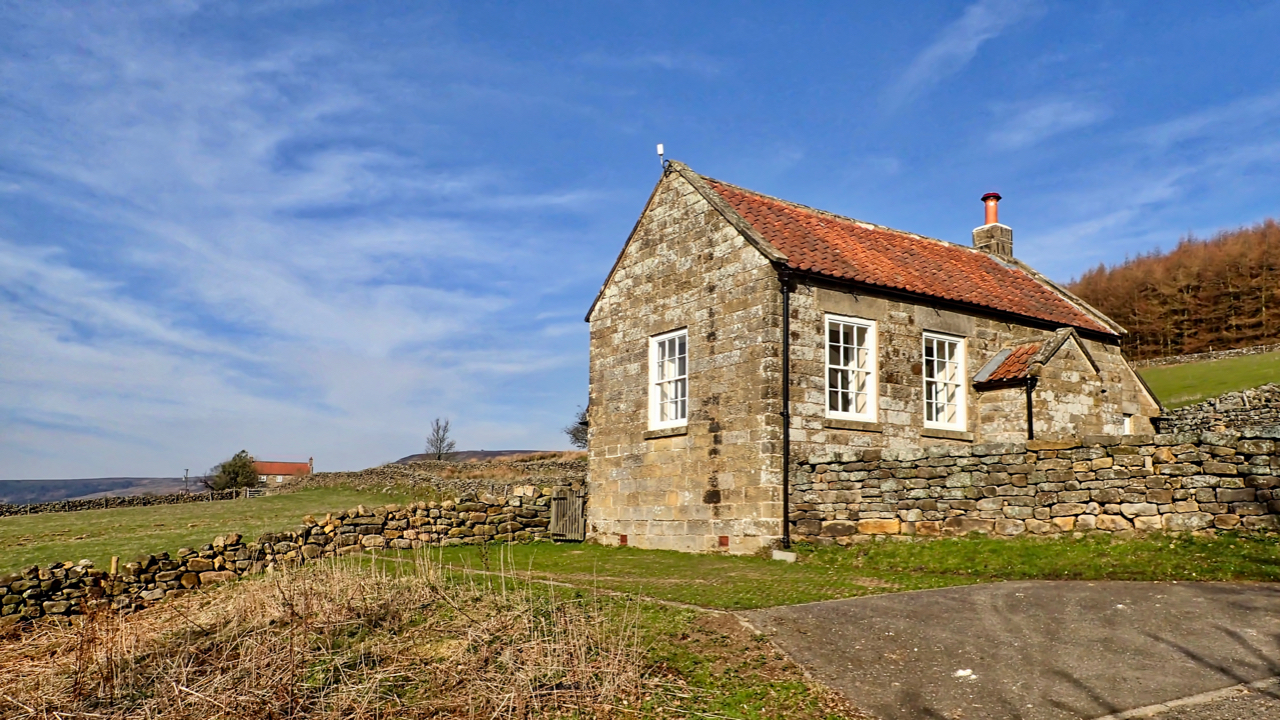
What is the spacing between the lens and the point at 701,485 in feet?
53.1

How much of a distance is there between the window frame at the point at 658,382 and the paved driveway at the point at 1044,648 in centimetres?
750

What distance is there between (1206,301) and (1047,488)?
182 ft

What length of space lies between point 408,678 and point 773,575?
5758 millimetres

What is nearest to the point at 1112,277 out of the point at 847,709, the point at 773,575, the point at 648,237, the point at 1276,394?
the point at 1276,394

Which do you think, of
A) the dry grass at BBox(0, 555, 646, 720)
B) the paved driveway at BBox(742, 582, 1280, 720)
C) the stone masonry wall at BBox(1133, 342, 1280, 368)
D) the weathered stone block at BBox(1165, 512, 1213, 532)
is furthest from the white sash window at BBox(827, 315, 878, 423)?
the stone masonry wall at BBox(1133, 342, 1280, 368)

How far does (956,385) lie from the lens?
17422 mm

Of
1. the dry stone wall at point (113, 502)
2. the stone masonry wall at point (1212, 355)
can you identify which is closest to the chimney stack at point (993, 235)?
the stone masonry wall at point (1212, 355)

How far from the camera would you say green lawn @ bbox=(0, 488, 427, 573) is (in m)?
19.3

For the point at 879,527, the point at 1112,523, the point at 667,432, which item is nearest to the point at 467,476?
the point at 667,432

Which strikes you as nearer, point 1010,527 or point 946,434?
point 1010,527

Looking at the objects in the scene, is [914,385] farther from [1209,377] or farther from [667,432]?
[1209,377]

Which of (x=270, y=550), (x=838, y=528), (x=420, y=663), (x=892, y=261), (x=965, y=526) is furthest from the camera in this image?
(x=892, y=261)

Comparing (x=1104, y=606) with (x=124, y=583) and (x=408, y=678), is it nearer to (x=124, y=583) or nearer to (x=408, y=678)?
(x=408, y=678)

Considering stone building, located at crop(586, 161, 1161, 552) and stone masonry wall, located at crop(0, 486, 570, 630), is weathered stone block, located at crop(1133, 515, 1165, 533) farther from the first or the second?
stone masonry wall, located at crop(0, 486, 570, 630)
